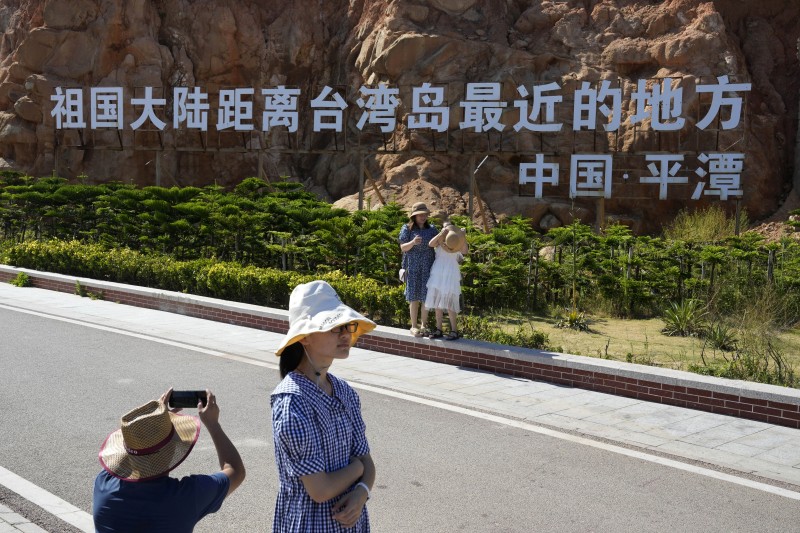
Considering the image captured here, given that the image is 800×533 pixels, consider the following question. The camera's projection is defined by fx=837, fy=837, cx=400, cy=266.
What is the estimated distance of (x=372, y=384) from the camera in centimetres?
927

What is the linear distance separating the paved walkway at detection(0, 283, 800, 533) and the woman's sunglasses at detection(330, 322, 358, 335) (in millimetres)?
3212

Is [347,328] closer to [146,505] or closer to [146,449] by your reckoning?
[146,449]

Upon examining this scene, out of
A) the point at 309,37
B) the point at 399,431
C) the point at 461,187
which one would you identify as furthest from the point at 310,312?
the point at 309,37

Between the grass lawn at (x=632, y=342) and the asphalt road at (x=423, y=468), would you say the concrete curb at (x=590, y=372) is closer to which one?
the grass lawn at (x=632, y=342)

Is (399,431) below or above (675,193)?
below

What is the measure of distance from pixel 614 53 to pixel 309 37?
497 inches

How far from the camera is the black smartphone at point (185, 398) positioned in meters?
3.25

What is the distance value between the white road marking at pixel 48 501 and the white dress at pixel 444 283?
537 cm

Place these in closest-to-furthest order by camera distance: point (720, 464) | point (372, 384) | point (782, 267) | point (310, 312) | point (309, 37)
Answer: point (310, 312), point (720, 464), point (372, 384), point (782, 267), point (309, 37)

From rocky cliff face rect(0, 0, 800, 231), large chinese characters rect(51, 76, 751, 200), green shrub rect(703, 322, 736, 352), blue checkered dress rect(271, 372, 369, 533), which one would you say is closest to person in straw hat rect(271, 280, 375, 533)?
blue checkered dress rect(271, 372, 369, 533)

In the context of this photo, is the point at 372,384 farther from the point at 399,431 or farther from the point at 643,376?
the point at 643,376

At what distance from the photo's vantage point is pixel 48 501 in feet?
18.6

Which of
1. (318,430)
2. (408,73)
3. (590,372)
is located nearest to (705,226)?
(408,73)

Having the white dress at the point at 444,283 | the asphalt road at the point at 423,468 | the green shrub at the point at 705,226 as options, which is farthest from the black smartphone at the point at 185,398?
the green shrub at the point at 705,226
